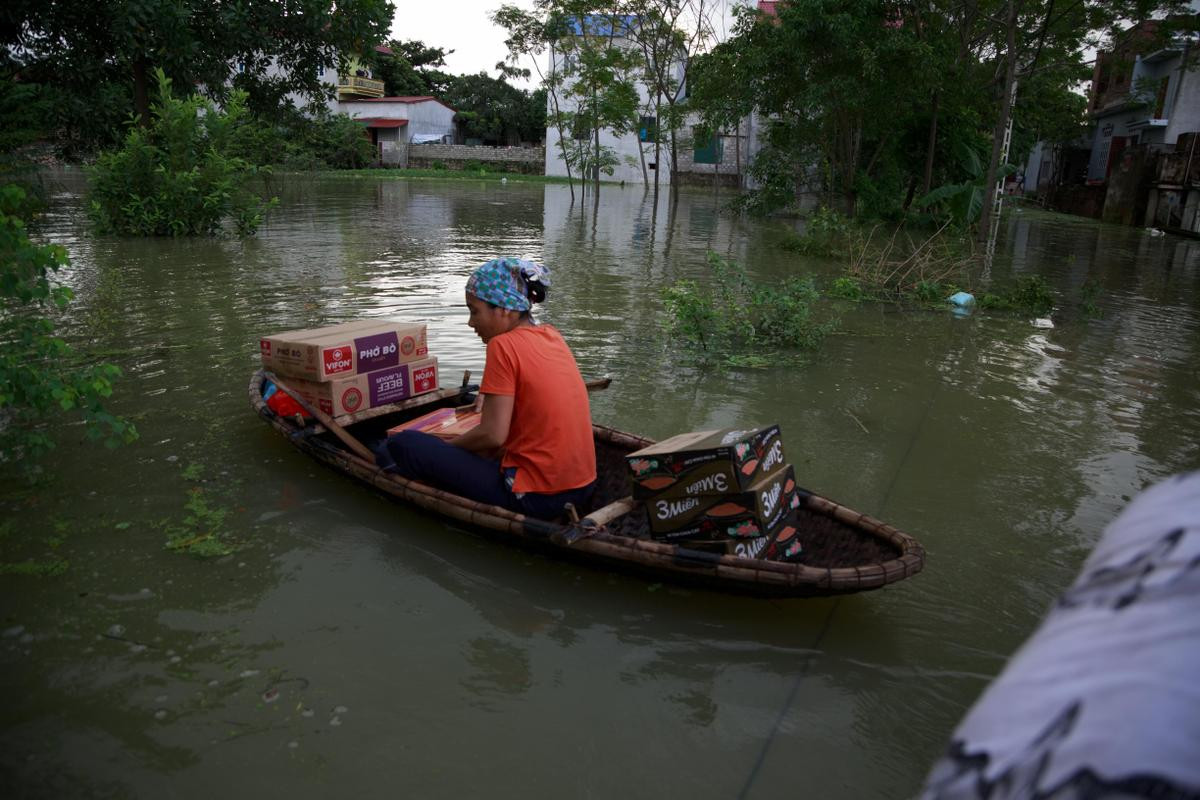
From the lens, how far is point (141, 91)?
13273mm

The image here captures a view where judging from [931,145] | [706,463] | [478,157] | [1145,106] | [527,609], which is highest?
[1145,106]

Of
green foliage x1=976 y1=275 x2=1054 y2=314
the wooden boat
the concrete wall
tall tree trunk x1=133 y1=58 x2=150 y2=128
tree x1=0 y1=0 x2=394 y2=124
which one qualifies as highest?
the concrete wall

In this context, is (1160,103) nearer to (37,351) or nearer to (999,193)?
(999,193)

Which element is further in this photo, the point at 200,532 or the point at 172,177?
the point at 172,177

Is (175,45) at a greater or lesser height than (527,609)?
greater

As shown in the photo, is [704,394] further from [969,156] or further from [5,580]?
[969,156]

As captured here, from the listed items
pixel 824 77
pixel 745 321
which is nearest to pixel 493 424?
pixel 745 321

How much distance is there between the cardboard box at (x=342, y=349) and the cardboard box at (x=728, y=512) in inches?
91.5

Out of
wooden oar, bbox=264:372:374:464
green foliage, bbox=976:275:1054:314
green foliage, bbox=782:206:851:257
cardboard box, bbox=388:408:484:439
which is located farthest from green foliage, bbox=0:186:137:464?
green foliage, bbox=782:206:851:257

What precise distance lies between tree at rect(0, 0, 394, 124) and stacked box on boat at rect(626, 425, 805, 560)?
926 centimetres

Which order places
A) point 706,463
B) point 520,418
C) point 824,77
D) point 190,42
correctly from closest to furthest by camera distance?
point 706,463 → point 520,418 → point 190,42 → point 824,77

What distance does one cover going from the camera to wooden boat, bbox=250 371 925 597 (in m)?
3.34

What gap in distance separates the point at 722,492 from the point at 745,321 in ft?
16.2

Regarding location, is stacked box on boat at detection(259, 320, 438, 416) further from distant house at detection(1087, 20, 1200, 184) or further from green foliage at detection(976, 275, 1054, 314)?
distant house at detection(1087, 20, 1200, 184)
